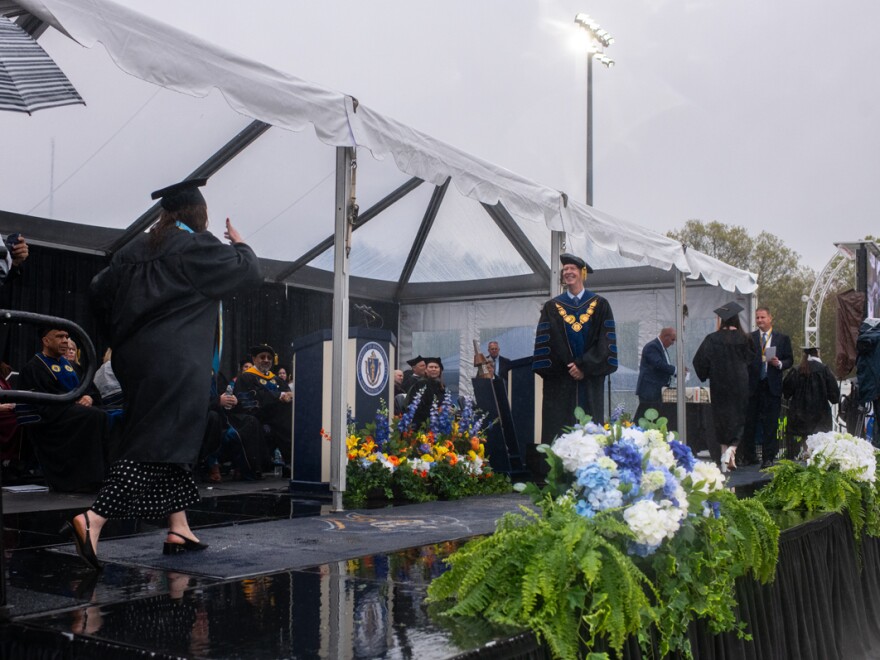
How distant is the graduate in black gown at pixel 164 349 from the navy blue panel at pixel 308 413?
3249 mm

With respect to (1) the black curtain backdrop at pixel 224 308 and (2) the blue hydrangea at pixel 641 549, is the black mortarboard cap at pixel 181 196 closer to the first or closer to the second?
(2) the blue hydrangea at pixel 641 549

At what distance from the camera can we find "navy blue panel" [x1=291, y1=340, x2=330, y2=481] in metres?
7.33

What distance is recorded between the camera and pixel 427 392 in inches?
389

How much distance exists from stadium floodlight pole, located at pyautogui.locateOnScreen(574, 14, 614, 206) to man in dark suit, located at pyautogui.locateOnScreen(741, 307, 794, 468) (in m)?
8.89

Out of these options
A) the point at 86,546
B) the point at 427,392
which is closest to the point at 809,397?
the point at 427,392

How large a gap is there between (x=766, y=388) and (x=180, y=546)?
8.61 meters

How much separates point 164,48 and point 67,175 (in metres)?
4.35

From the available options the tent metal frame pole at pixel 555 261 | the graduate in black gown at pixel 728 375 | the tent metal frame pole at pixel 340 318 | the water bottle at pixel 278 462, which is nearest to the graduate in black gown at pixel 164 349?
the tent metal frame pole at pixel 340 318

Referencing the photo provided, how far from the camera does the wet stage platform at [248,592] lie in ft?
7.64

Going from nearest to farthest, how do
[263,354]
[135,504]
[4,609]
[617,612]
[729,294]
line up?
[617,612], [4,609], [135,504], [263,354], [729,294]

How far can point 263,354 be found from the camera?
10141 millimetres

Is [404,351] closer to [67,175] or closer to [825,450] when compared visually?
[67,175]

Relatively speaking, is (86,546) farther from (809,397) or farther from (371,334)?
(809,397)

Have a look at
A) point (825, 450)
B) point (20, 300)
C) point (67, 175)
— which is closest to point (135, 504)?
point (825, 450)
